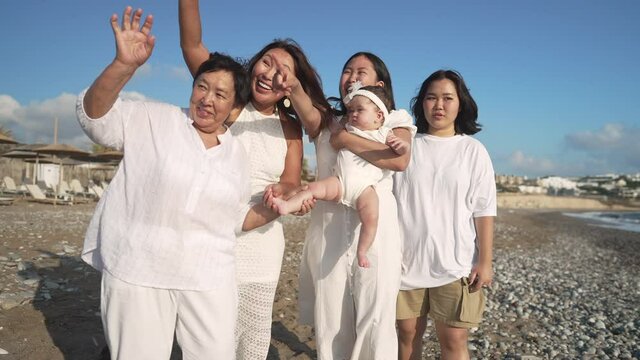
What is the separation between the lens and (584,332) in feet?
19.9

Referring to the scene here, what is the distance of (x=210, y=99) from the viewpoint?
88.1 inches

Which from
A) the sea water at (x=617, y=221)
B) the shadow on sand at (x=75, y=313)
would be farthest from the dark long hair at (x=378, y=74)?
the sea water at (x=617, y=221)

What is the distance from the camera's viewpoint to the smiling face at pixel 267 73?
271 cm

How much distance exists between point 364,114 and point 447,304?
1.35 m

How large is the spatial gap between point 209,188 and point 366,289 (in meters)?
1.10

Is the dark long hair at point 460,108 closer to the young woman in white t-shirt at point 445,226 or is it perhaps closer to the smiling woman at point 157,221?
the young woman in white t-shirt at point 445,226

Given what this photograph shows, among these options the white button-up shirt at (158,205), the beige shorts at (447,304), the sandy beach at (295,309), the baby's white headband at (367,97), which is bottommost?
the sandy beach at (295,309)

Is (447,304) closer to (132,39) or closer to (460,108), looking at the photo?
(460,108)

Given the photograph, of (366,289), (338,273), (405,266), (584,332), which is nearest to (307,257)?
(338,273)

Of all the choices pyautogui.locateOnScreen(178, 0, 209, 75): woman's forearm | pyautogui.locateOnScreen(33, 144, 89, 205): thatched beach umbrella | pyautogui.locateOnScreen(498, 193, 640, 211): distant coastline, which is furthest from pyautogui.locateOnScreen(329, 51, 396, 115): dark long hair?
pyautogui.locateOnScreen(498, 193, 640, 211): distant coastline

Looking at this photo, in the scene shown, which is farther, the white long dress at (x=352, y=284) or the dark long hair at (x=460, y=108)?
the dark long hair at (x=460, y=108)

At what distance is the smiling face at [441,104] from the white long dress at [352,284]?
0.63 m

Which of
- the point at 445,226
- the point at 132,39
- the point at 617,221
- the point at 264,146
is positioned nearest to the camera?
the point at 132,39

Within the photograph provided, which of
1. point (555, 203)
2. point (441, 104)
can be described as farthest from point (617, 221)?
point (441, 104)
